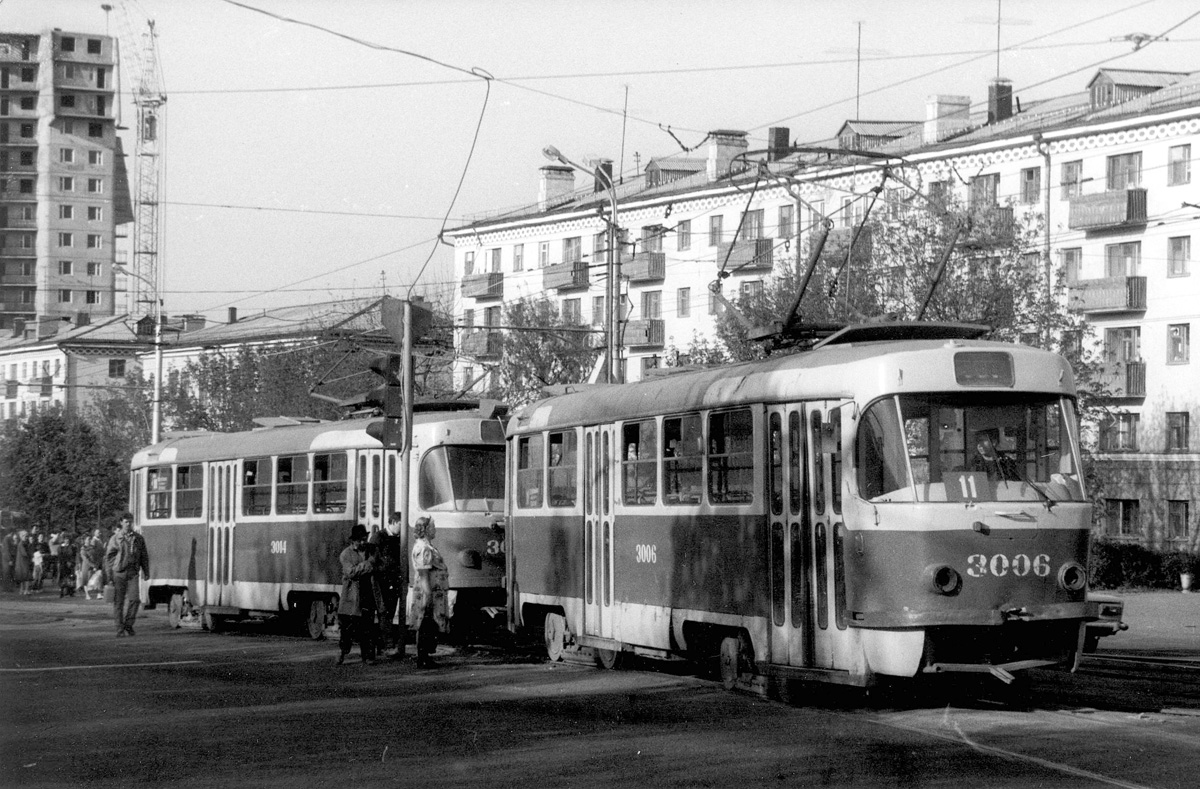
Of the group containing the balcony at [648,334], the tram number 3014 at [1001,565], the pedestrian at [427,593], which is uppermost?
the balcony at [648,334]

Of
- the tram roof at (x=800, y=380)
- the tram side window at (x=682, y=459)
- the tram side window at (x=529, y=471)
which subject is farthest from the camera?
the tram side window at (x=529, y=471)

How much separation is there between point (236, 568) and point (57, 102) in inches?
634

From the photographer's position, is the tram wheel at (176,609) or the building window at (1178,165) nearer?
the tram wheel at (176,609)

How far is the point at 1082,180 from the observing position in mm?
54469

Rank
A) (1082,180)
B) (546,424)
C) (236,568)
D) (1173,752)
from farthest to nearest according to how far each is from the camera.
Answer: (1082,180), (236,568), (546,424), (1173,752)

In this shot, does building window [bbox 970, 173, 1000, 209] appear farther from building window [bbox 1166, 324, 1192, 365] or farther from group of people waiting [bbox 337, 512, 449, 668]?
group of people waiting [bbox 337, 512, 449, 668]

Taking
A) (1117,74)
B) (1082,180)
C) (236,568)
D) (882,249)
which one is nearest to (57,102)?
(236,568)

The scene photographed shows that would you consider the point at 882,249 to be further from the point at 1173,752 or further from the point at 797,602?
the point at 1173,752

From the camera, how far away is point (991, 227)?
40125mm

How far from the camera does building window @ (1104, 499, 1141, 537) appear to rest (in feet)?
171

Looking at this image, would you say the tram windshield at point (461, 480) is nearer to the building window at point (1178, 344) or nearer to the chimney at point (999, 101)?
the building window at point (1178, 344)

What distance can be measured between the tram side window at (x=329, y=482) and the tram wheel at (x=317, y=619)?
4.20 feet

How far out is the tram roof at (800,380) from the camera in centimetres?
1379

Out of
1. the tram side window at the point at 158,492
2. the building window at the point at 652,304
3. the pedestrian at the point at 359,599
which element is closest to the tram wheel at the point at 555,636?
the pedestrian at the point at 359,599
